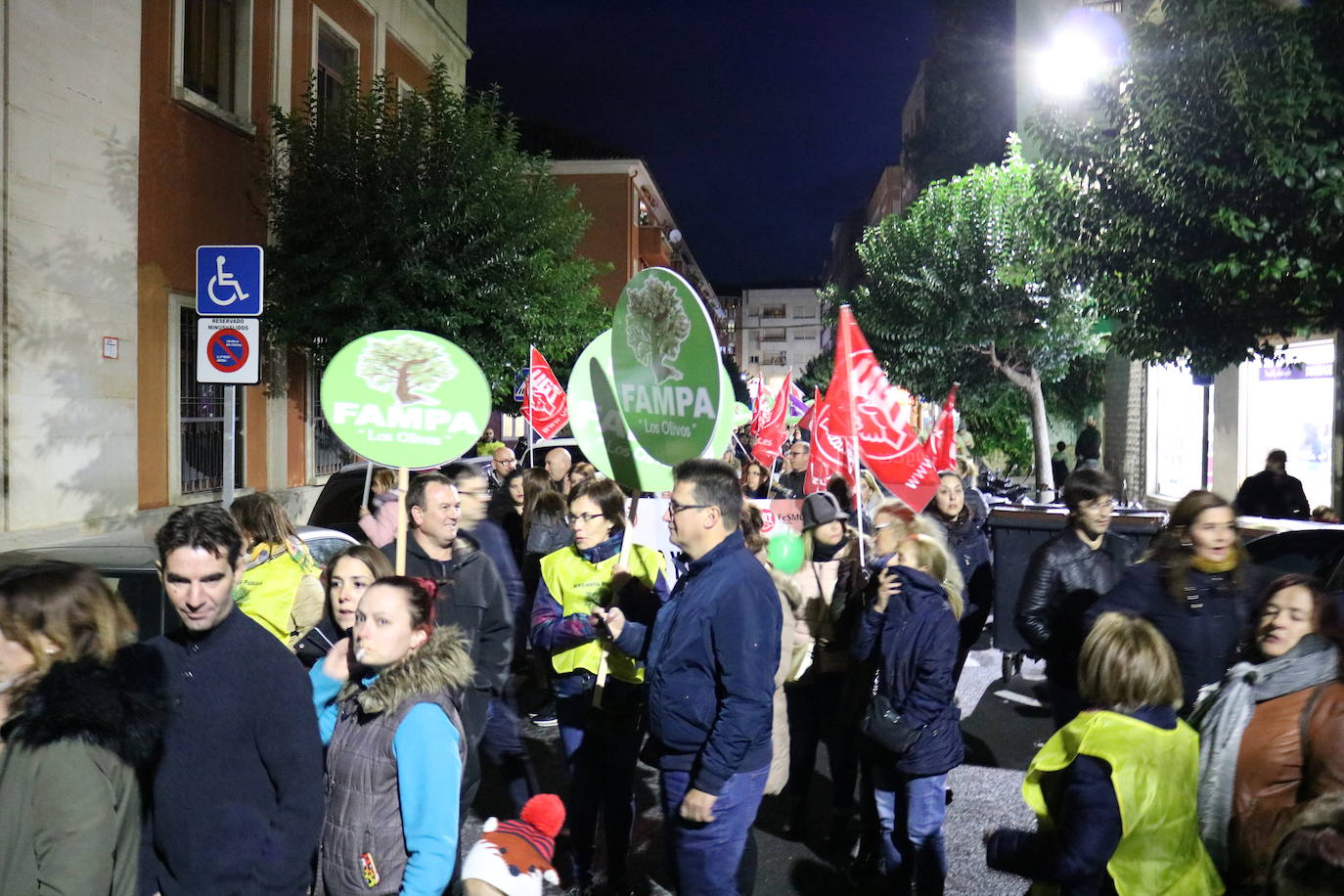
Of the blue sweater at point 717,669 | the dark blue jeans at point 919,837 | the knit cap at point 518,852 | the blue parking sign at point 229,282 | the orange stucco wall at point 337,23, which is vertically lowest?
the dark blue jeans at point 919,837

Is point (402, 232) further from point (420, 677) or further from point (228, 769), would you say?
point (228, 769)

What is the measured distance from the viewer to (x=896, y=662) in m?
4.23

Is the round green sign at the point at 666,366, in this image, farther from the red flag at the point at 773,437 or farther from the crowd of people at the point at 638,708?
the red flag at the point at 773,437

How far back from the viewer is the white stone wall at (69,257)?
36.9 feet

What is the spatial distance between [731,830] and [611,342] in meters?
2.28

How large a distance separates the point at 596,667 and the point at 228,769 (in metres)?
2.06

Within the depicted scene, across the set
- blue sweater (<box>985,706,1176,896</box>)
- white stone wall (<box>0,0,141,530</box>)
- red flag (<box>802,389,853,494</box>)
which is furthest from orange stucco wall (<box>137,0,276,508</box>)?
blue sweater (<box>985,706,1176,896</box>)

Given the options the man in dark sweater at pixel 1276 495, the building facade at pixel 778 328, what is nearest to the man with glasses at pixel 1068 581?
the man in dark sweater at pixel 1276 495

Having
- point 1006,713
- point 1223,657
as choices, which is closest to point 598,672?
point 1223,657

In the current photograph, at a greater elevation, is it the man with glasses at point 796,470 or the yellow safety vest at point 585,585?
the man with glasses at point 796,470

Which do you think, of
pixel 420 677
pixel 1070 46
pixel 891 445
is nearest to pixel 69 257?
pixel 891 445

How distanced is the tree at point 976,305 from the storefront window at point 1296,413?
4.37 metres

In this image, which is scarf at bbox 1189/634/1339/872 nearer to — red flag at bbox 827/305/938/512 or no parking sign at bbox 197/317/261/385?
red flag at bbox 827/305/938/512

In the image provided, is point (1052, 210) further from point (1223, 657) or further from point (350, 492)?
point (1223, 657)
